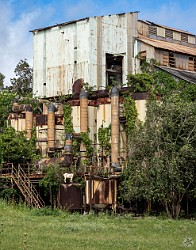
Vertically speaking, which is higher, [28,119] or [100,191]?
[28,119]

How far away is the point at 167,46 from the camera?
153 ft

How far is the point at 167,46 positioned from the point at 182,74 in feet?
13.1

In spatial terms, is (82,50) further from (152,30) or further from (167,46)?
(152,30)

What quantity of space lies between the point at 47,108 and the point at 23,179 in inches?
251

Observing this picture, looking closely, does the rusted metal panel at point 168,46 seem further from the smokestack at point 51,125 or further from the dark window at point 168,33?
the smokestack at point 51,125

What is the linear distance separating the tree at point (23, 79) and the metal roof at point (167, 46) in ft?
75.3

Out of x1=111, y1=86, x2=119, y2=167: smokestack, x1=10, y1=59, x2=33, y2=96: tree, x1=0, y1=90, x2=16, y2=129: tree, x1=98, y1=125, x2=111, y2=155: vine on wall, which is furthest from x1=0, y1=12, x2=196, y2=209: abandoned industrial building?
x1=10, y1=59, x2=33, y2=96: tree

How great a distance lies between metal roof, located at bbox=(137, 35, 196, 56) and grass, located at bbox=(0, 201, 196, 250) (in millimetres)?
20603

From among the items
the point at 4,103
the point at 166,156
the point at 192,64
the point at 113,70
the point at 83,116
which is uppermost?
the point at 192,64

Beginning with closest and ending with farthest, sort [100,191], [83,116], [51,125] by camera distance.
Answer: [100,191] → [83,116] → [51,125]

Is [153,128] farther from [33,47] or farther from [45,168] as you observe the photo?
[33,47]

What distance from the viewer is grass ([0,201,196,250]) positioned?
57.4 feet

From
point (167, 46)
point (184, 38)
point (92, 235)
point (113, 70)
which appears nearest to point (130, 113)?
point (113, 70)

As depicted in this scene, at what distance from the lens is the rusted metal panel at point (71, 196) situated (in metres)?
34.1
